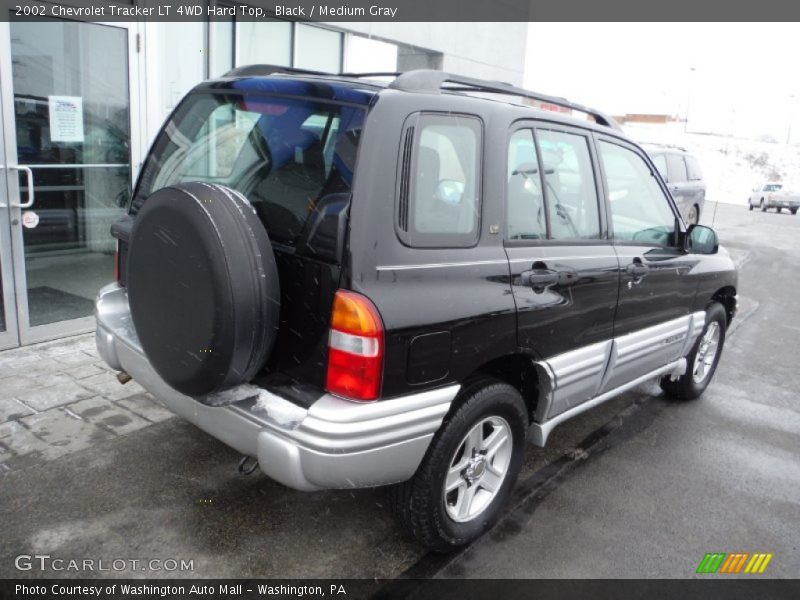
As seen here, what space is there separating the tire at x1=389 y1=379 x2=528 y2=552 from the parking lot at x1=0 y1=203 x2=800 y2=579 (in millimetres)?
142

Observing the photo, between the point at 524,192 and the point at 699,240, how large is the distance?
1883mm

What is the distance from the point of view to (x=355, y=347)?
7.72ft

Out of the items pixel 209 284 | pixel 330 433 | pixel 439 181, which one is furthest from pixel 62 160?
pixel 330 433

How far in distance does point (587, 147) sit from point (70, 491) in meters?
3.17

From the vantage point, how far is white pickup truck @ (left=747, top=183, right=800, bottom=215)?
97.9ft

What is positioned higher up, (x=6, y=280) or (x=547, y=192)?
(x=547, y=192)

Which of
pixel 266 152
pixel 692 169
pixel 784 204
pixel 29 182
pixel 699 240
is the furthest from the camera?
pixel 784 204

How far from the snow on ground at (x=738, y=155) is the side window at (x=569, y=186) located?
186 ft

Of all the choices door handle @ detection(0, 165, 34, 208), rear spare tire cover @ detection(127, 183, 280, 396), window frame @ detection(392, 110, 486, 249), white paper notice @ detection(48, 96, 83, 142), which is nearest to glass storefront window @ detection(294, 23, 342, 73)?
white paper notice @ detection(48, 96, 83, 142)

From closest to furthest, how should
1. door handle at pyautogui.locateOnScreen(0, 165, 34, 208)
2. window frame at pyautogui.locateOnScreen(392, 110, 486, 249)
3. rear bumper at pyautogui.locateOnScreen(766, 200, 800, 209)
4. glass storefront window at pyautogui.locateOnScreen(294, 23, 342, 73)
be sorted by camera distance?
1. window frame at pyautogui.locateOnScreen(392, 110, 486, 249)
2. door handle at pyautogui.locateOnScreen(0, 165, 34, 208)
3. glass storefront window at pyautogui.locateOnScreen(294, 23, 342, 73)
4. rear bumper at pyautogui.locateOnScreen(766, 200, 800, 209)

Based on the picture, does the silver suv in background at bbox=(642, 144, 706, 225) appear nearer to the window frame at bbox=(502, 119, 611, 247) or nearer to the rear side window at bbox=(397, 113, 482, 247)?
the window frame at bbox=(502, 119, 611, 247)

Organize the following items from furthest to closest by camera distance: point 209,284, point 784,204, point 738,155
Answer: point 738,155
point 784,204
point 209,284

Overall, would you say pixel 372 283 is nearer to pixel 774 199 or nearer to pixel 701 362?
pixel 701 362

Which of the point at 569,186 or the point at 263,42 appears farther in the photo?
the point at 263,42
